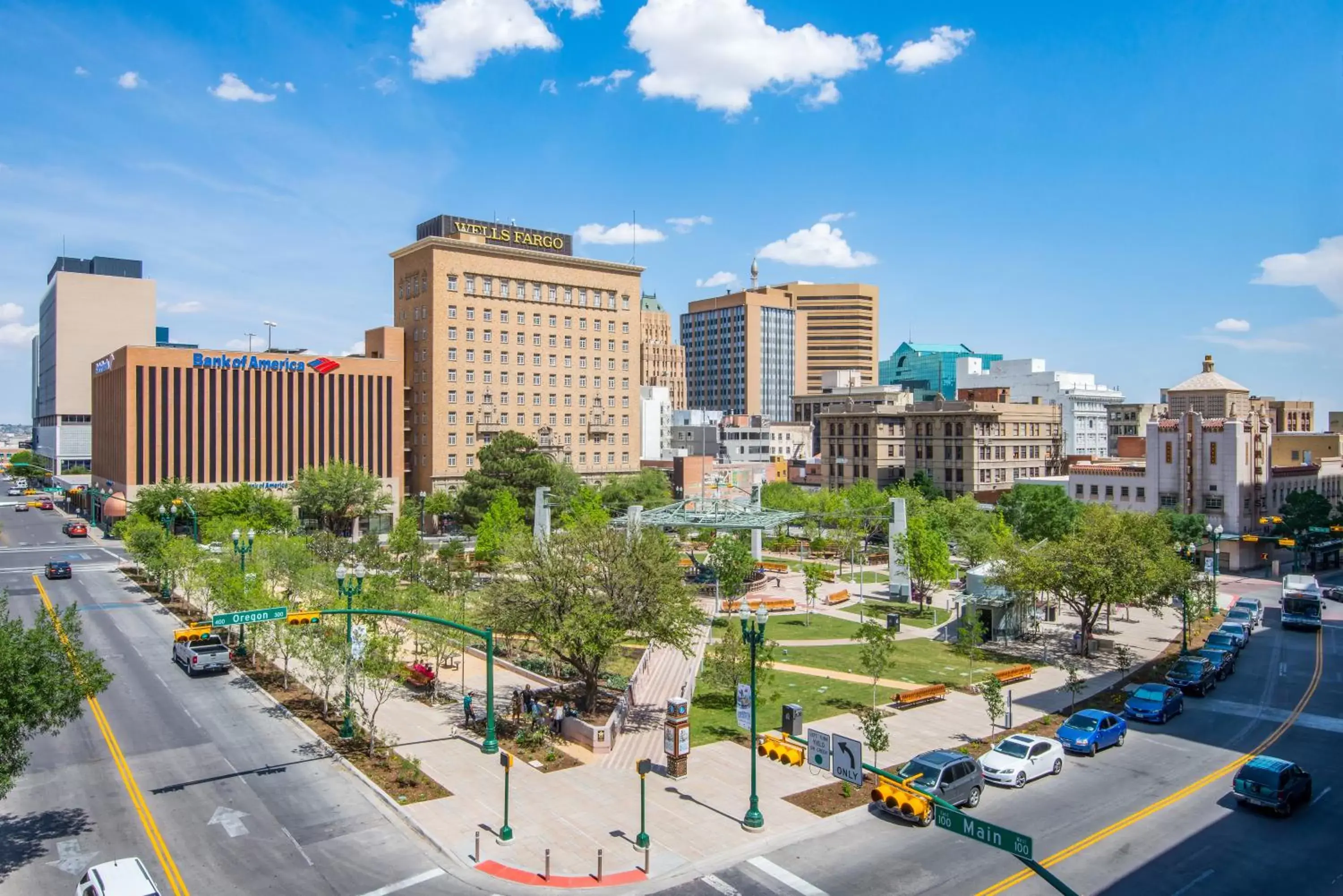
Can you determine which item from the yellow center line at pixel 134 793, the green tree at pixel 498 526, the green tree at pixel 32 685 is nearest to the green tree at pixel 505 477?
the green tree at pixel 498 526

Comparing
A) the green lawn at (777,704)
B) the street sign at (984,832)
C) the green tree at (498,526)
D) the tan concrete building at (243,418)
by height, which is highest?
the tan concrete building at (243,418)

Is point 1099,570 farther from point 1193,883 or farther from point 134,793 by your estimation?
point 134,793

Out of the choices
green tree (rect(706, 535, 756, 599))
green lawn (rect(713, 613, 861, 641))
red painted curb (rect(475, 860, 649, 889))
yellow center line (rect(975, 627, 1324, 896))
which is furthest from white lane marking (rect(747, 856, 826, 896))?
green tree (rect(706, 535, 756, 599))

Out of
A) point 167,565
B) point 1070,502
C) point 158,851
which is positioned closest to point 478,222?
point 167,565

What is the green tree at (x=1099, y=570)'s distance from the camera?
46.3 m

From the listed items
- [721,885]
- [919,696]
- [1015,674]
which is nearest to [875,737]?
[721,885]

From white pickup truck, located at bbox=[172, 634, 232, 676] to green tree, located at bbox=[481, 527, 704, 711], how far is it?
14.9 m

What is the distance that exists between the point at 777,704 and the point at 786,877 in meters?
15.9

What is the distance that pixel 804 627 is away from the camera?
56500 mm

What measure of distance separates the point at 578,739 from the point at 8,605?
146 feet

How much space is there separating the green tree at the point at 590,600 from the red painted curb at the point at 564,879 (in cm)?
1140

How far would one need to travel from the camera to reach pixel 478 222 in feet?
382

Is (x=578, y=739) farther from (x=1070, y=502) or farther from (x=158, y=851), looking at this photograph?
(x=1070, y=502)

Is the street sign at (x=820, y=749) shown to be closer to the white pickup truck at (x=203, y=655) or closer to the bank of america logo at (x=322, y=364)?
the white pickup truck at (x=203, y=655)
